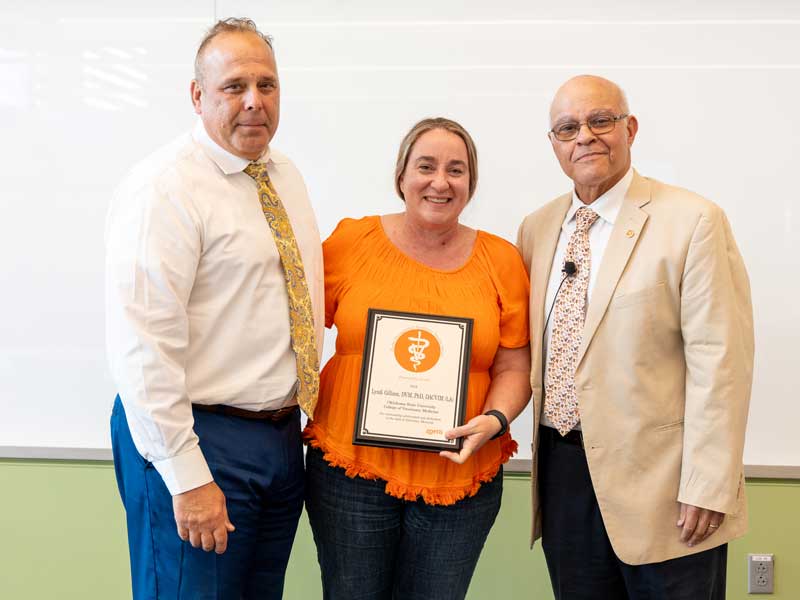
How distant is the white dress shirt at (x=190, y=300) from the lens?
1.69m

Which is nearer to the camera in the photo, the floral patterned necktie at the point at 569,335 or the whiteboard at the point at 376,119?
the floral patterned necktie at the point at 569,335

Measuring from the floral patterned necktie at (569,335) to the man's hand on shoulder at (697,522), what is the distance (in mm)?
327

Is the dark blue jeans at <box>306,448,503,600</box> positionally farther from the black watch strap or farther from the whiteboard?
the whiteboard

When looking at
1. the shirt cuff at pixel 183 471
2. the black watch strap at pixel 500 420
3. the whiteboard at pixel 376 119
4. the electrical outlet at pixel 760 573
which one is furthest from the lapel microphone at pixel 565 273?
the electrical outlet at pixel 760 573

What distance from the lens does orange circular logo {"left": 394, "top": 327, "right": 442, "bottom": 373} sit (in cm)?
200

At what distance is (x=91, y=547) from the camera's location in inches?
115

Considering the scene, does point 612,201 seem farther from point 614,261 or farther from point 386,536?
point 386,536

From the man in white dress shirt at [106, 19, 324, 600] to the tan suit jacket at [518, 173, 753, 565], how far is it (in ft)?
2.32

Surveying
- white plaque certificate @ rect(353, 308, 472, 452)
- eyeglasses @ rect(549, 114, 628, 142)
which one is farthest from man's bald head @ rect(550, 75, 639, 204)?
white plaque certificate @ rect(353, 308, 472, 452)

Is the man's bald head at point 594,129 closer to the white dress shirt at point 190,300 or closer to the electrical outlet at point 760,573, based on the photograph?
the white dress shirt at point 190,300

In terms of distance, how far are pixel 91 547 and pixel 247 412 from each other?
4.72 ft

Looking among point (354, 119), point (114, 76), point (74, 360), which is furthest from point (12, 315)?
point (354, 119)

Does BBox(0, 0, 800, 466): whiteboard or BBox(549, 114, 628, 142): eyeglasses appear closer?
BBox(549, 114, 628, 142): eyeglasses

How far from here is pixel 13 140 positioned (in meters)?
2.88
